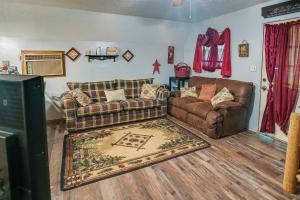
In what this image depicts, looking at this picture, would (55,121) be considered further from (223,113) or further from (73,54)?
(223,113)

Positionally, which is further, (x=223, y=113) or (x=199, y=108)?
(x=199, y=108)

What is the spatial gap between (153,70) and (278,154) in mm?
3401

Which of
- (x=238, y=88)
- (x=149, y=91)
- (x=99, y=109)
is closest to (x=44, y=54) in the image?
(x=99, y=109)

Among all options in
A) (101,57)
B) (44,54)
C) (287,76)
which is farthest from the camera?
(101,57)

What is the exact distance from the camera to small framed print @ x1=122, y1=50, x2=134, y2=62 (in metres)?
4.82

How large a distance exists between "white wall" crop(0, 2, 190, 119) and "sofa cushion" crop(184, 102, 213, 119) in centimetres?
165

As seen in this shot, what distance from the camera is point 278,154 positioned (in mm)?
2877

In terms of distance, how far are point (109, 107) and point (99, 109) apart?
0.20 meters

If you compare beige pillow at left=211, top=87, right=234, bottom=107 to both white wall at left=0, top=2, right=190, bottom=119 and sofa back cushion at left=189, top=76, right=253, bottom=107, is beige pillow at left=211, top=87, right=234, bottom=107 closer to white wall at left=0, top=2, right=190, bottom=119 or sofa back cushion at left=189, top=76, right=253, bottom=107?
sofa back cushion at left=189, top=76, right=253, bottom=107

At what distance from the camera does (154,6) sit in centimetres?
370

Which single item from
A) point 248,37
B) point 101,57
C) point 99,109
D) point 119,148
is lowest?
point 119,148

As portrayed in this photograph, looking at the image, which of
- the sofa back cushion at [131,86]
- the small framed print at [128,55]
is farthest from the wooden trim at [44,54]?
the small framed print at [128,55]

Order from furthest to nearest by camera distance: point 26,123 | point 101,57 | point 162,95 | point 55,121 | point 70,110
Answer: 1. point 101,57
2. point 162,95
3. point 55,121
4. point 70,110
5. point 26,123

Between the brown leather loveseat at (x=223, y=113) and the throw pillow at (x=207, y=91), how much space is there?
11 cm
